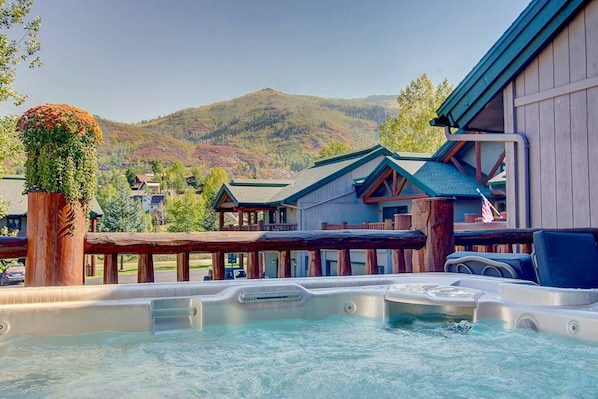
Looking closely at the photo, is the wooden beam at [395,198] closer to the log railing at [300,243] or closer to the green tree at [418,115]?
the green tree at [418,115]

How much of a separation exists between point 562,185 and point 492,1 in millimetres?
29372

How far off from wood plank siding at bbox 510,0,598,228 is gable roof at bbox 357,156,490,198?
7.76 metres

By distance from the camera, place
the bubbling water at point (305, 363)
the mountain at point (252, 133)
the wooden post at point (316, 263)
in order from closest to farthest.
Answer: the bubbling water at point (305, 363), the wooden post at point (316, 263), the mountain at point (252, 133)

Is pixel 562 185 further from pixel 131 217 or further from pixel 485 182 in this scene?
pixel 131 217

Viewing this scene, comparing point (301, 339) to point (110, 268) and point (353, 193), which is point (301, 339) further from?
point (353, 193)

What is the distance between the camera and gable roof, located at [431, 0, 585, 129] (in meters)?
5.23

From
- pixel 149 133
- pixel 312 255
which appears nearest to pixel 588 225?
pixel 312 255

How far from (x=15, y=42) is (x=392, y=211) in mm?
11558

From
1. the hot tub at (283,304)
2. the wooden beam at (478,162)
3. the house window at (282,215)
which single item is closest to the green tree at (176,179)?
the house window at (282,215)

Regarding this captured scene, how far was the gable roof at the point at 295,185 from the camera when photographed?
17.9 m

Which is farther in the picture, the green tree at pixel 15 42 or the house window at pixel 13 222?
the house window at pixel 13 222

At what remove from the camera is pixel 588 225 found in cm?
504

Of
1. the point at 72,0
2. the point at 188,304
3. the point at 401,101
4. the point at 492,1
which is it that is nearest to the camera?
the point at 188,304

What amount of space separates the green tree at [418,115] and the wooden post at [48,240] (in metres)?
22.9
